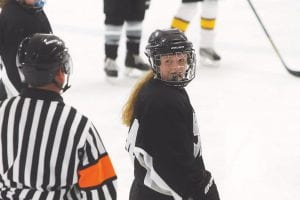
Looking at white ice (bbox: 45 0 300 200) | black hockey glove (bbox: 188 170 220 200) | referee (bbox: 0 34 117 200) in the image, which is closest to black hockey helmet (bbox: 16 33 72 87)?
referee (bbox: 0 34 117 200)

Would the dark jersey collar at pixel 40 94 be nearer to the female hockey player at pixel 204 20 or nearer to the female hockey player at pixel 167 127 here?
the female hockey player at pixel 167 127

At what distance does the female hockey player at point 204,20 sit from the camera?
348cm

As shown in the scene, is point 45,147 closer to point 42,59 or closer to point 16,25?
point 42,59

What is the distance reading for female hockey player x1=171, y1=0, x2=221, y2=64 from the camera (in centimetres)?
348

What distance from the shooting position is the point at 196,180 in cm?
130

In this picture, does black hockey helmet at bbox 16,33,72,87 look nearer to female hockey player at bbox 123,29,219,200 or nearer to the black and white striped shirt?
the black and white striped shirt

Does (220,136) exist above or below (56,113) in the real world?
below

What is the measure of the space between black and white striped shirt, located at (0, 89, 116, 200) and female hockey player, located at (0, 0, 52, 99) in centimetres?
89

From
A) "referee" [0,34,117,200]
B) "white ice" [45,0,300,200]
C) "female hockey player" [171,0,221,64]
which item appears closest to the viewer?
"referee" [0,34,117,200]

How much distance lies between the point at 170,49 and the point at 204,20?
2334 millimetres

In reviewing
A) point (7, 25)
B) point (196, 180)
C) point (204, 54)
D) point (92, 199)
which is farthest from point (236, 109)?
point (92, 199)

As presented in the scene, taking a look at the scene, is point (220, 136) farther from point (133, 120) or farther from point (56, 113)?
point (56, 113)

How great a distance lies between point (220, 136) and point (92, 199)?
1.51m

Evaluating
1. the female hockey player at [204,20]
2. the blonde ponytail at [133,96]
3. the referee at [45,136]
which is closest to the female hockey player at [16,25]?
the blonde ponytail at [133,96]
